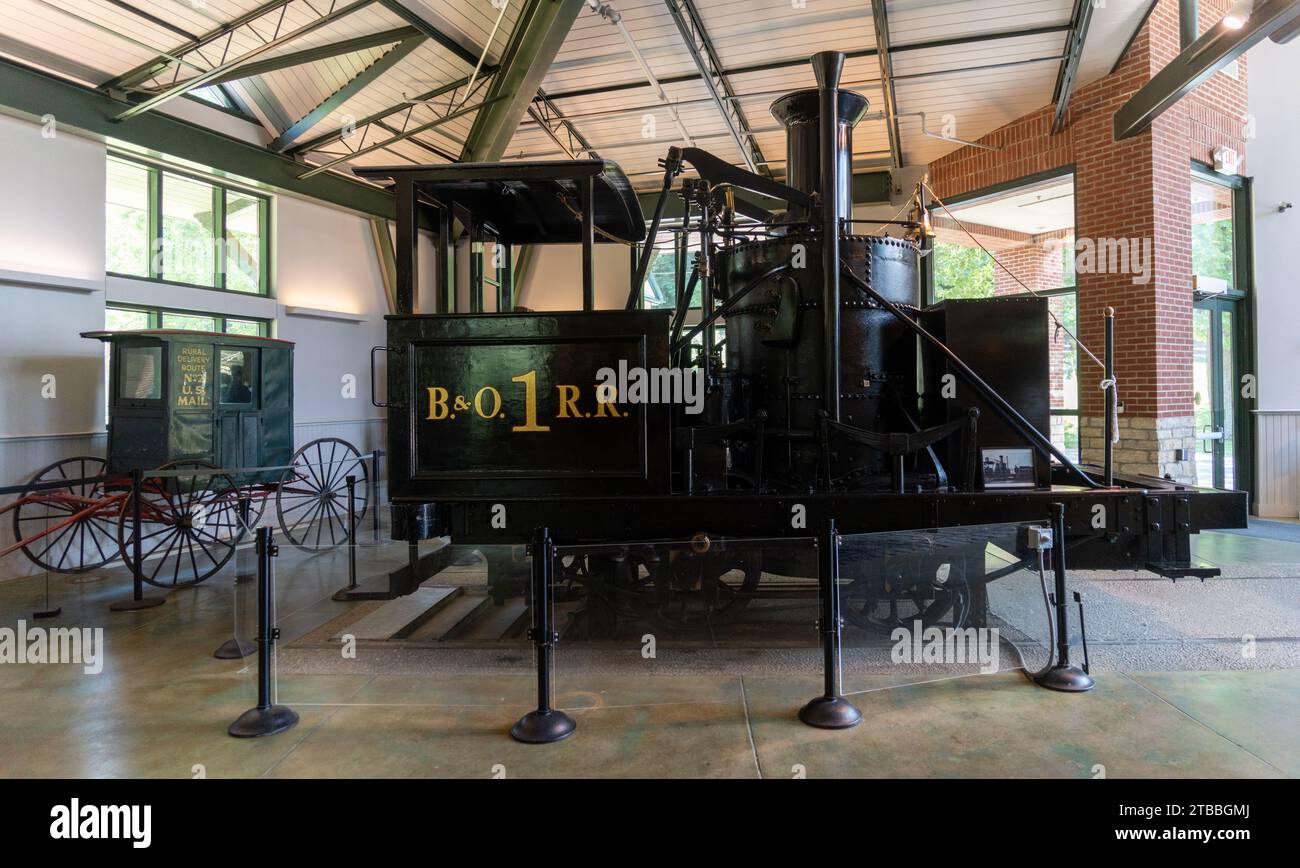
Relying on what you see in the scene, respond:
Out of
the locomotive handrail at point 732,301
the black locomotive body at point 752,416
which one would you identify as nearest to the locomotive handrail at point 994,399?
the black locomotive body at point 752,416

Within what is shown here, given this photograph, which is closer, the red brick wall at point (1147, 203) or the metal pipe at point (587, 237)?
the metal pipe at point (587, 237)

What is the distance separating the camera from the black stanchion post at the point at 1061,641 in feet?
12.7

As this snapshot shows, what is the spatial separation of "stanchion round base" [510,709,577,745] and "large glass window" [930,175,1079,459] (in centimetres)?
736

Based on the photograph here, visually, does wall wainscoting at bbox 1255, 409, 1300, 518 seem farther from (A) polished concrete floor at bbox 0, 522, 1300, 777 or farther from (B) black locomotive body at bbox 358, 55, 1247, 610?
(B) black locomotive body at bbox 358, 55, 1247, 610

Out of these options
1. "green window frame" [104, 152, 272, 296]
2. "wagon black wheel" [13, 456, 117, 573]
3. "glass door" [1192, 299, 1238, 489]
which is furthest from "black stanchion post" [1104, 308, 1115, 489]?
"green window frame" [104, 152, 272, 296]

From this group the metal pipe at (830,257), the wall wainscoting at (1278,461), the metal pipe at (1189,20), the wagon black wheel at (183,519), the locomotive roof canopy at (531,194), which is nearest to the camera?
the locomotive roof canopy at (531,194)

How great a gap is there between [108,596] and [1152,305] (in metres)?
11.1

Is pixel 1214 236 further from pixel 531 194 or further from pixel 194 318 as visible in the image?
pixel 194 318

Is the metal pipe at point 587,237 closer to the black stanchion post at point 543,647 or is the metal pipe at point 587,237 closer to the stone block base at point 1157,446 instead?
the black stanchion post at point 543,647

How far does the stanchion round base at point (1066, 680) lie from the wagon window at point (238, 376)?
26.9 feet

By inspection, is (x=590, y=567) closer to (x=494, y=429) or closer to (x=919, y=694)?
(x=494, y=429)

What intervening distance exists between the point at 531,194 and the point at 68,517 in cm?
651

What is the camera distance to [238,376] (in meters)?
8.11
